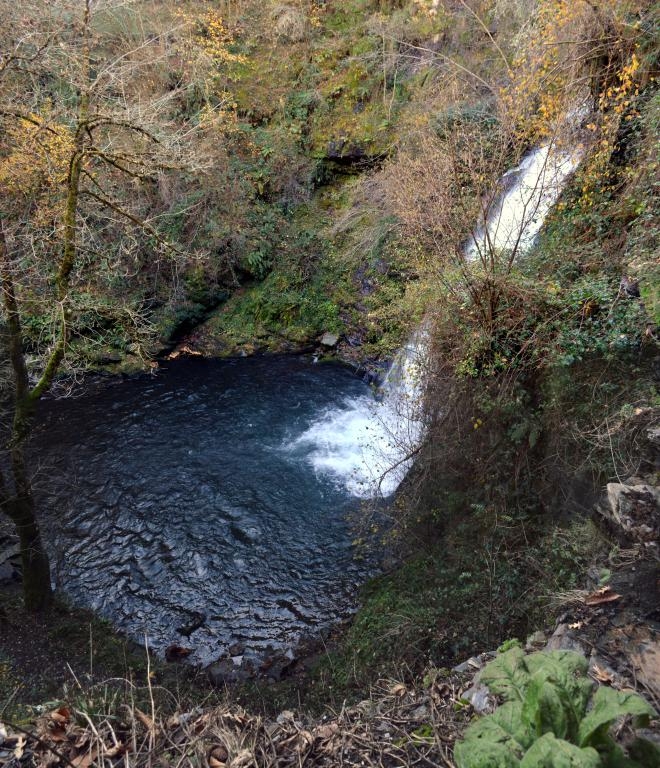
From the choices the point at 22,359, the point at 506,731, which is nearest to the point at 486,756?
the point at 506,731

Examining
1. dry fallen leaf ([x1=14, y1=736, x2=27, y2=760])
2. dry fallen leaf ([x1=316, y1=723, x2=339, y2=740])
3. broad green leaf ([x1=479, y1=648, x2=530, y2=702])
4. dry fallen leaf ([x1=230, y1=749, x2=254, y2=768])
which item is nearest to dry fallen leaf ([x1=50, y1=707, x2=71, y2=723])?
dry fallen leaf ([x1=14, y1=736, x2=27, y2=760])

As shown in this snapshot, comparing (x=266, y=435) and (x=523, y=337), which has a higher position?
(x=523, y=337)

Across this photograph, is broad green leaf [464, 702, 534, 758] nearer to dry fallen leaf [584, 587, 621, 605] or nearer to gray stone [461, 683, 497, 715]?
gray stone [461, 683, 497, 715]

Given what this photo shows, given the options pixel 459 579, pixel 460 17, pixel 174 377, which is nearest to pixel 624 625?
pixel 459 579

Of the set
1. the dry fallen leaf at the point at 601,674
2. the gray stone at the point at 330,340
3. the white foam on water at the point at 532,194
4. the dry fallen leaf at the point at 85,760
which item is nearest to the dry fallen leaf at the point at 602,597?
the dry fallen leaf at the point at 601,674

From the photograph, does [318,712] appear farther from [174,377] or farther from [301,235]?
[301,235]

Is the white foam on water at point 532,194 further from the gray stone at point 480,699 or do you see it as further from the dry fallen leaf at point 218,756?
the dry fallen leaf at point 218,756

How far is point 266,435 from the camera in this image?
404 inches

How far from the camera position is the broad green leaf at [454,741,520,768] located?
1.79 metres

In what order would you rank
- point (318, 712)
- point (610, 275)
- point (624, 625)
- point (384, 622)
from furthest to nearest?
point (384, 622) → point (610, 275) → point (318, 712) → point (624, 625)

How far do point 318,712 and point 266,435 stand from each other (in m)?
5.95

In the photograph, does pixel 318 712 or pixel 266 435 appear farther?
pixel 266 435

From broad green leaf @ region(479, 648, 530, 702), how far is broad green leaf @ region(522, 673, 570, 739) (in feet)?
0.63

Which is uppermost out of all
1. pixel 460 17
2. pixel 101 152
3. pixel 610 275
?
pixel 460 17
